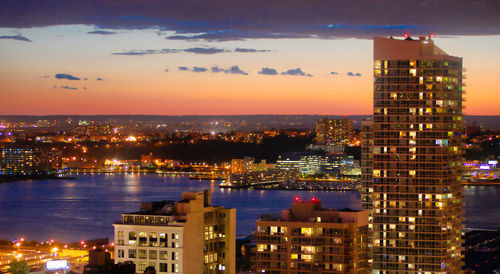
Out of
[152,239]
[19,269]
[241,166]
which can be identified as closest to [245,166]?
[241,166]

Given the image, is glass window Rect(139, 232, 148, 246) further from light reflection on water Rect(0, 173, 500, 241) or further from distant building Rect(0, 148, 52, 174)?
distant building Rect(0, 148, 52, 174)

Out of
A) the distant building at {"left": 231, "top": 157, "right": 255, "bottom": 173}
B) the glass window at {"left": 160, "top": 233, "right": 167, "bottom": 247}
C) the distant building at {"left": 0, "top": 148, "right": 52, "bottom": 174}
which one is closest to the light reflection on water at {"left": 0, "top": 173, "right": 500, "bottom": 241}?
the distant building at {"left": 231, "top": 157, "right": 255, "bottom": 173}

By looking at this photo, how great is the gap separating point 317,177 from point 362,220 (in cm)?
4413

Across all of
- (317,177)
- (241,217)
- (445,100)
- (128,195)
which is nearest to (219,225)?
(445,100)

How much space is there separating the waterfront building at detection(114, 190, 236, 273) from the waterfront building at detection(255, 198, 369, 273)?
49.7 inches

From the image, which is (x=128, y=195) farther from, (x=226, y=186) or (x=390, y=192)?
(x=390, y=192)

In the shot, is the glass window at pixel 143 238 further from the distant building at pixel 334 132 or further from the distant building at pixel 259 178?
the distant building at pixel 334 132

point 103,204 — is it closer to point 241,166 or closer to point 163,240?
point 241,166

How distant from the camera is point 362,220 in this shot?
43.0ft

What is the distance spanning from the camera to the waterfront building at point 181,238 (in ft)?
37.4

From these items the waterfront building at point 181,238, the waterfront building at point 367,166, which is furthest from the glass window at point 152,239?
the waterfront building at point 367,166

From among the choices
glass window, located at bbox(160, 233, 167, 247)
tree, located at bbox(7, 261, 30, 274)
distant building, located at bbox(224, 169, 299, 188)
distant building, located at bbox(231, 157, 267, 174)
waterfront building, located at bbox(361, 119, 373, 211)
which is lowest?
distant building, located at bbox(224, 169, 299, 188)

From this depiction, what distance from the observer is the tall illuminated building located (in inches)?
663

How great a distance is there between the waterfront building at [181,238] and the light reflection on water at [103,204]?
13.4m
